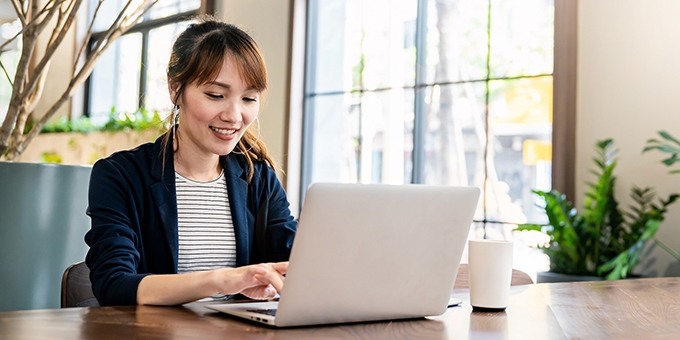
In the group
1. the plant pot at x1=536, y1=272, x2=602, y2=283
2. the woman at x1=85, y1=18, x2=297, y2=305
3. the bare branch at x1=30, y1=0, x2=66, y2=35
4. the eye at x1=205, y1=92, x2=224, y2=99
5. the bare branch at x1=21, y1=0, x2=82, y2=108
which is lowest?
the plant pot at x1=536, y1=272, x2=602, y2=283

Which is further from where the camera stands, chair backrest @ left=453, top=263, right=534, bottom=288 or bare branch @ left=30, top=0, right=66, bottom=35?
bare branch @ left=30, top=0, right=66, bottom=35

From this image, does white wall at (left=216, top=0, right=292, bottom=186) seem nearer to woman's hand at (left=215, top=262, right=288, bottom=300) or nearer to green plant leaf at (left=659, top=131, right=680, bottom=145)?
green plant leaf at (left=659, top=131, right=680, bottom=145)

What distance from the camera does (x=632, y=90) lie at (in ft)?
10.8

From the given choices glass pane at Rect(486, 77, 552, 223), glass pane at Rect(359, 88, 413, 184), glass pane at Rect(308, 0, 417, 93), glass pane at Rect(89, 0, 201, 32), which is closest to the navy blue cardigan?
glass pane at Rect(486, 77, 552, 223)

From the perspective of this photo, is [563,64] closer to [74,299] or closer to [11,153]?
[11,153]

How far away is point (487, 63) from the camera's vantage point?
407 centimetres

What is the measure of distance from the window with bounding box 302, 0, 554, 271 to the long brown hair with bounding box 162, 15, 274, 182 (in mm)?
2588

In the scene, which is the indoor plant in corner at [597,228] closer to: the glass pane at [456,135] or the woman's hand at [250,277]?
the glass pane at [456,135]

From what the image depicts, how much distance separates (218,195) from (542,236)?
2.55 m

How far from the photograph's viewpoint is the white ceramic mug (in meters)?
1.08

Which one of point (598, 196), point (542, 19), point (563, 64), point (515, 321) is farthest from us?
point (542, 19)

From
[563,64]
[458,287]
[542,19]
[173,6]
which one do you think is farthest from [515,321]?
[173,6]

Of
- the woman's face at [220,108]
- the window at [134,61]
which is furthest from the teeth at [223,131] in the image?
the window at [134,61]

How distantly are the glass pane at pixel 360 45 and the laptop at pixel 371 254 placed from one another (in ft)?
11.6
